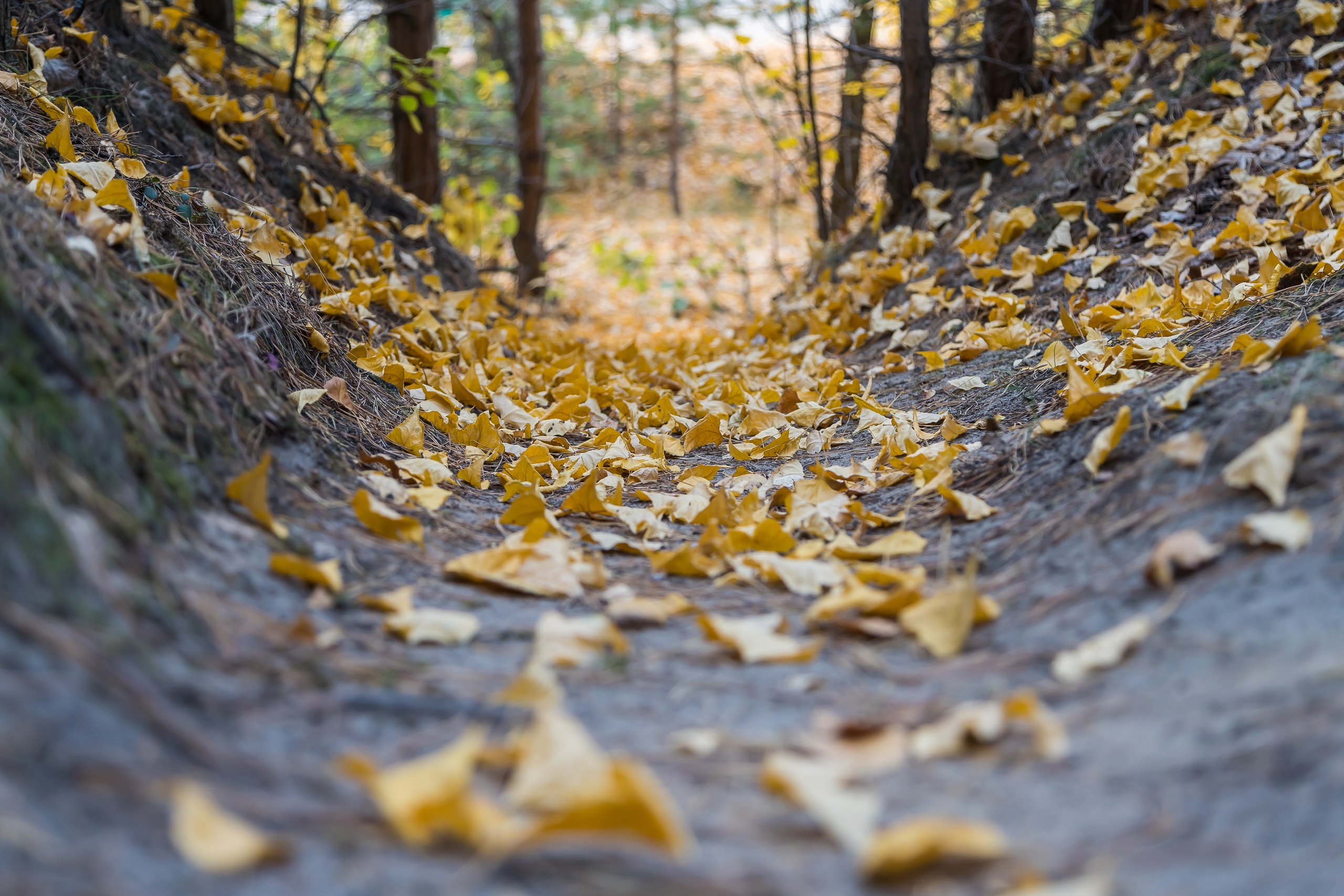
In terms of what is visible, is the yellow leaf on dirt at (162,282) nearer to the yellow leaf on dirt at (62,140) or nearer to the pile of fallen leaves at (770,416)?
the pile of fallen leaves at (770,416)

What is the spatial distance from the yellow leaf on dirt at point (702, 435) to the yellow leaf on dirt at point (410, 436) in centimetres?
81

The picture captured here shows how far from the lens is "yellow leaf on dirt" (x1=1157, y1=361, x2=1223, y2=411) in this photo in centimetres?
159

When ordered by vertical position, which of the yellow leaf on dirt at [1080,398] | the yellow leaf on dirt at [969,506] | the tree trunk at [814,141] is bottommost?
the yellow leaf on dirt at [969,506]

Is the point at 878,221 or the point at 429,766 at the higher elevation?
the point at 878,221

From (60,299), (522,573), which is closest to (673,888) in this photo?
(522,573)

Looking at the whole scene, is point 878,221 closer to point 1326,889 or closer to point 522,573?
point 522,573

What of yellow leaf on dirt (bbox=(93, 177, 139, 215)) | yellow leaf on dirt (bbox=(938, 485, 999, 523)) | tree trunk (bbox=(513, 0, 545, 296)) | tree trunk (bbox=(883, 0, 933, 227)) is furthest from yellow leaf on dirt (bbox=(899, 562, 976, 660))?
tree trunk (bbox=(513, 0, 545, 296))

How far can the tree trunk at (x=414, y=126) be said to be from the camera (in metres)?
4.95

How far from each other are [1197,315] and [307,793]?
2.42 meters

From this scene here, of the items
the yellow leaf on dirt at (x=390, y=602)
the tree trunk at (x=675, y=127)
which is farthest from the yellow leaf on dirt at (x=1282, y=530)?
the tree trunk at (x=675, y=127)

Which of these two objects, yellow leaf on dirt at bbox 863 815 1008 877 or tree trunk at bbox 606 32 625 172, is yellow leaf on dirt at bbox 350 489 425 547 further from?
tree trunk at bbox 606 32 625 172

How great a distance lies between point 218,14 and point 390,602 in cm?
375

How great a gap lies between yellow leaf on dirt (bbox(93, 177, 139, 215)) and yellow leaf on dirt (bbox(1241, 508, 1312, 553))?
203 cm

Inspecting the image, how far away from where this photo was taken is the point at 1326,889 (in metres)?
0.69
